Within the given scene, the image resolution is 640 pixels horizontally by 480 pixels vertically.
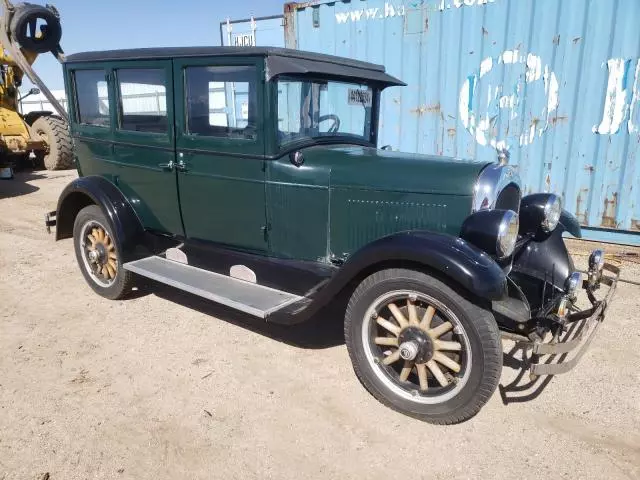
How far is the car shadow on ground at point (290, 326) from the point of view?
355cm

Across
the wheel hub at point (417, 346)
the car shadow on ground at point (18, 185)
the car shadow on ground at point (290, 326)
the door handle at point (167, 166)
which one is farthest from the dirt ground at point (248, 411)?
the car shadow on ground at point (18, 185)

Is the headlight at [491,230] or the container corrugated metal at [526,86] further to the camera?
the container corrugated metal at [526,86]

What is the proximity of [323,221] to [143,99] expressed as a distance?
1816 mm

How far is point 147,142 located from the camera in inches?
147

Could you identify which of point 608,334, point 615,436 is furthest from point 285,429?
point 608,334

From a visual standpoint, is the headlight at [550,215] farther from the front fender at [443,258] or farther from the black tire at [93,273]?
the black tire at [93,273]

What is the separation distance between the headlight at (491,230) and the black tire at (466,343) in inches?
12.3

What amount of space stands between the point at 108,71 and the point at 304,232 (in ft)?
7.09

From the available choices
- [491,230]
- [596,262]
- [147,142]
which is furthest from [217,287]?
[596,262]

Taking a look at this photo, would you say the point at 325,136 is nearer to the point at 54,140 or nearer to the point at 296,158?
the point at 296,158

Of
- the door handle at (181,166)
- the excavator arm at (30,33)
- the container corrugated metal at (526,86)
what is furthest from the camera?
the excavator arm at (30,33)

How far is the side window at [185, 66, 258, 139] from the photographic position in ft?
10.2

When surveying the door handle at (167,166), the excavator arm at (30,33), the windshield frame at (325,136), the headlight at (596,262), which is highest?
the excavator arm at (30,33)

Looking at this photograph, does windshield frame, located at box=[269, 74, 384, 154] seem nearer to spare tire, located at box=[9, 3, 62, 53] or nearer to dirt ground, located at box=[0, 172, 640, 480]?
dirt ground, located at box=[0, 172, 640, 480]
